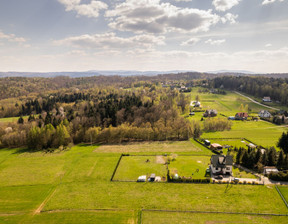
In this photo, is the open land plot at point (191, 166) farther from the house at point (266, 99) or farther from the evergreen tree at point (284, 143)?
the house at point (266, 99)

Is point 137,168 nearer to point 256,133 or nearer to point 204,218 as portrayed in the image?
point 204,218

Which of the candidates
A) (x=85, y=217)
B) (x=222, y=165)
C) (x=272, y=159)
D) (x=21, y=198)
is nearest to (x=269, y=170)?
(x=272, y=159)

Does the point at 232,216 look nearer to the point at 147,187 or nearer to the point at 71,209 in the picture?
the point at 147,187

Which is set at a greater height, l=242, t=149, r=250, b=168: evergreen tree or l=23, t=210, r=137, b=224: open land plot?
l=242, t=149, r=250, b=168: evergreen tree

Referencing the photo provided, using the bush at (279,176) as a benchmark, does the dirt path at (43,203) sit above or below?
below

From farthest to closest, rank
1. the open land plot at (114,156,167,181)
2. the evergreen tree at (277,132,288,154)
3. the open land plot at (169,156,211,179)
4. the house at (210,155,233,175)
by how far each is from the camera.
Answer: the evergreen tree at (277,132,288,154) → the open land plot at (114,156,167,181) → the open land plot at (169,156,211,179) → the house at (210,155,233,175)

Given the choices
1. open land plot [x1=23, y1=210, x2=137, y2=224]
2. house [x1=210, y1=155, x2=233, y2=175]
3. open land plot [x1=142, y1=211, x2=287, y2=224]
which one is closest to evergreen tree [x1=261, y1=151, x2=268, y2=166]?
house [x1=210, y1=155, x2=233, y2=175]

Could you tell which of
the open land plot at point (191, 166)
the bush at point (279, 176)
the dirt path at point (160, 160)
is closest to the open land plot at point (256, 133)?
the bush at point (279, 176)

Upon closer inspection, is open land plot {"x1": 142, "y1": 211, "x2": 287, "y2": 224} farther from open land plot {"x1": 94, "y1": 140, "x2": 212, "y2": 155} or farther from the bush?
open land plot {"x1": 94, "y1": 140, "x2": 212, "y2": 155}
